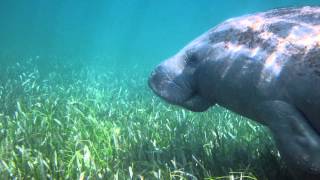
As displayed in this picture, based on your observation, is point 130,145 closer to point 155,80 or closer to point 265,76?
point 155,80

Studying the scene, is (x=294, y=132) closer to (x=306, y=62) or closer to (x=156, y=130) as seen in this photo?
(x=306, y=62)

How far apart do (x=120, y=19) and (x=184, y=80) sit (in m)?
159

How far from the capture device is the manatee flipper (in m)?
3.93

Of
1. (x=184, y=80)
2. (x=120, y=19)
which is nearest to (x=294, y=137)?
(x=184, y=80)

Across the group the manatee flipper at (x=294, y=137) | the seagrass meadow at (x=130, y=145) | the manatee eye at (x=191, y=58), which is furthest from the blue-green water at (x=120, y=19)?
the manatee flipper at (x=294, y=137)

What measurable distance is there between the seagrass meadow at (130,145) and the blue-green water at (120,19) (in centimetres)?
4720

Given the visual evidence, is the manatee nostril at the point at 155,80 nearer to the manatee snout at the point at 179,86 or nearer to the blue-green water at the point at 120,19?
the manatee snout at the point at 179,86

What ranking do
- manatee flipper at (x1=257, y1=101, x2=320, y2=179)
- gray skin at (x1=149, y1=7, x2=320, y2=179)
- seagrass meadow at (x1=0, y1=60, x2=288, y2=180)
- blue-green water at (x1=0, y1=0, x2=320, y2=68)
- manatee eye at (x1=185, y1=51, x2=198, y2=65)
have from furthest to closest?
blue-green water at (x1=0, y1=0, x2=320, y2=68)
manatee eye at (x1=185, y1=51, x2=198, y2=65)
seagrass meadow at (x1=0, y1=60, x2=288, y2=180)
gray skin at (x1=149, y1=7, x2=320, y2=179)
manatee flipper at (x1=257, y1=101, x2=320, y2=179)

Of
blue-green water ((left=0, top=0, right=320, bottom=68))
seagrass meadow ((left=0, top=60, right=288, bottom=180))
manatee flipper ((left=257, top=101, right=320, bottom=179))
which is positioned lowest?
manatee flipper ((left=257, top=101, right=320, bottom=179))

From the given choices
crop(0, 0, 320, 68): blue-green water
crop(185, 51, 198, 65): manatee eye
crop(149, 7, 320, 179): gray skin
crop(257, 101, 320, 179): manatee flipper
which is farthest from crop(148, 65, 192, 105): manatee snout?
crop(0, 0, 320, 68): blue-green water

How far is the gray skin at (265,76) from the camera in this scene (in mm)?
4152

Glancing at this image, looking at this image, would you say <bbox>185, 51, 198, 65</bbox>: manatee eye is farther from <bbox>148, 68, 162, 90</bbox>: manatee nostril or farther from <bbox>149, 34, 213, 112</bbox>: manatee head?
<bbox>148, 68, 162, 90</bbox>: manatee nostril

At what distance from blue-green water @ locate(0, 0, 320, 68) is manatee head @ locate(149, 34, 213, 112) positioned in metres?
49.9

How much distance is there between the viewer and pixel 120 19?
529 feet
